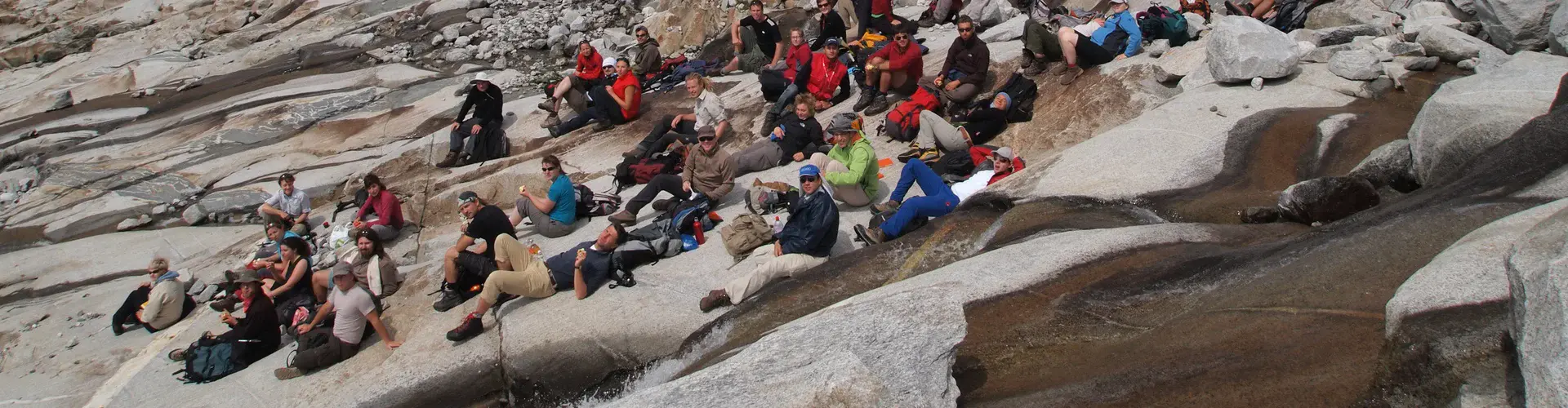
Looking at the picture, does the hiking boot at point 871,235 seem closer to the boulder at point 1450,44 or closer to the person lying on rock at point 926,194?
the person lying on rock at point 926,194

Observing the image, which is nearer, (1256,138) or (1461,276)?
(1461,276)

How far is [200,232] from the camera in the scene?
1462 centimetres

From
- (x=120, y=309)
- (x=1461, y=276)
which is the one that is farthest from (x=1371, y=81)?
(x=120, y=309)

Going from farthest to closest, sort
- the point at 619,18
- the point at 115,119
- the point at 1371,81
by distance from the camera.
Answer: the point at 619,18 → the point at 115,119 → the point at 1371,81

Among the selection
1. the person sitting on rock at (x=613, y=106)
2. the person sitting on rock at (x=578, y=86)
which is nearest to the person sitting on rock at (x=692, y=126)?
the person sitting on rock at (x=613, y=106)

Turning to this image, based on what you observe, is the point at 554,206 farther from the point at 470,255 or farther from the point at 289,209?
the point at 289,209

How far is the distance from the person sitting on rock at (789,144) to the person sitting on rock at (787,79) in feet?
3.40

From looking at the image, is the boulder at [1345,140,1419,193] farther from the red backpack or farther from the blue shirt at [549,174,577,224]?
the blue shirt at [549,174,577,224]

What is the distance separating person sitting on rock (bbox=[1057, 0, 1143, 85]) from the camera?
12.6 meters

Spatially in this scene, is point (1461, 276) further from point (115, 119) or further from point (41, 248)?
point (115, 119)

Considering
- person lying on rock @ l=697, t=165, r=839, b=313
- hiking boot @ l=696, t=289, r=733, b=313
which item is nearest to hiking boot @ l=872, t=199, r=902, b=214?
person lying on rock @ l=697, t=165, r=839, b=313

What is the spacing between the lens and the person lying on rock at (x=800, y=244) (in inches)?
327

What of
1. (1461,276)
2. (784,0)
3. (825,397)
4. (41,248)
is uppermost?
(1461,276)

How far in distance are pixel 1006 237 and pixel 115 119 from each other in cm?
2009
